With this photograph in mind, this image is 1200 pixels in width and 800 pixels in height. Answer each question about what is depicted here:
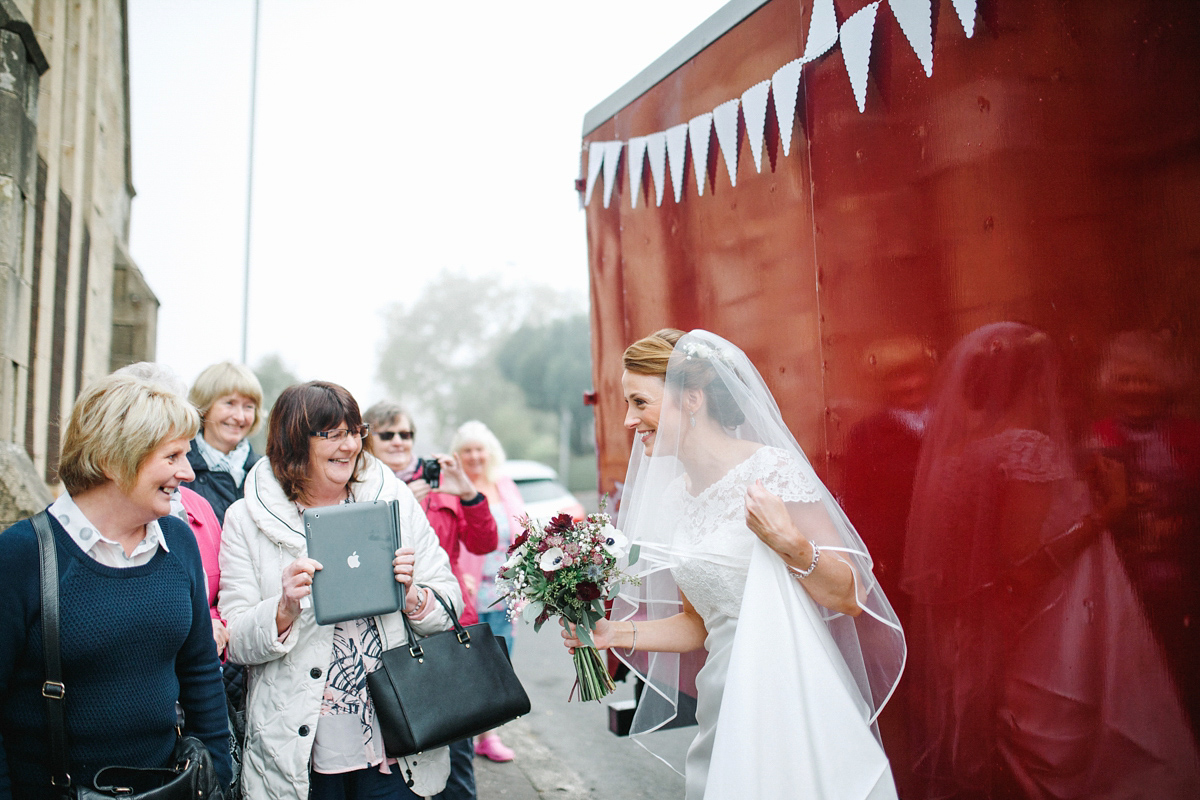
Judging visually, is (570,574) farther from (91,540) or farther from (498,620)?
(498,620)

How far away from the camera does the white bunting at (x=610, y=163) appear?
3.71 metres

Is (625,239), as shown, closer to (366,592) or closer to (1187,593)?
(366,592)

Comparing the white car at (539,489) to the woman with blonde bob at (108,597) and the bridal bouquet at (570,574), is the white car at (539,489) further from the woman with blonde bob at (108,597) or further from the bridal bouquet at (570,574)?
the woman with blonde bob at (108,597)

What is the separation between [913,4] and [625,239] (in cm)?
180

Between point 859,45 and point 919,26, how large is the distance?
228 millimetres

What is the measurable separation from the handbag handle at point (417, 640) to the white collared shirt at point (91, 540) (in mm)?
765

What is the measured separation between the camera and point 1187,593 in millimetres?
1571

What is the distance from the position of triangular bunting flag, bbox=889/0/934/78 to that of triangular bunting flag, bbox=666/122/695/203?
3.81 feet

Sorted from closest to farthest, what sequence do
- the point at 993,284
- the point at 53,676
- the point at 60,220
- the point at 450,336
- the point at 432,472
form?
the point at 53,676, the point at 993,284, the point at 432,472, the point at 60,220, the point at 450,336

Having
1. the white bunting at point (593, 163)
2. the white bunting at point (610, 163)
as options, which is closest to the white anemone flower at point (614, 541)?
the white bunting at point (610, 163)

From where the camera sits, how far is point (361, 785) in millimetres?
2295

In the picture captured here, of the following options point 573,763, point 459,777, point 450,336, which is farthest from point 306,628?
point 450,336

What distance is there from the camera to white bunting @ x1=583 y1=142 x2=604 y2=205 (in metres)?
3.87

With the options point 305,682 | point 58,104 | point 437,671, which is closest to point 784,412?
point 437,671
